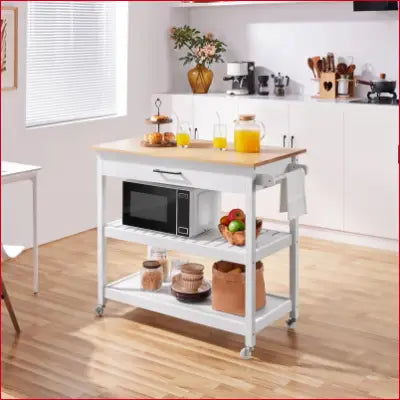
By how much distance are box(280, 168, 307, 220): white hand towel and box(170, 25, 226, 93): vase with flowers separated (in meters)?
2.82

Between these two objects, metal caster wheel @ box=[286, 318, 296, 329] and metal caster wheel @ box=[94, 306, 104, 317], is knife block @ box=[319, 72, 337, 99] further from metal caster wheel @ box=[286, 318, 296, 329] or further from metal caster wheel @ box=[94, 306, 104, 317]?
metal caster wheel @ box=[94, 306, 104, 317]

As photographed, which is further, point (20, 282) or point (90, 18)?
point (90, 18)

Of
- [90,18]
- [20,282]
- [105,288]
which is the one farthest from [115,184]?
[105,288]

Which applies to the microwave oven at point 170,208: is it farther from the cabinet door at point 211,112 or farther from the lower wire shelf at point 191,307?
the cabinet door at point 211,112

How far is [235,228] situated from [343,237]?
7.28 ft

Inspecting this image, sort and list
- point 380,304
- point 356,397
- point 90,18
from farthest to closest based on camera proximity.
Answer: point 90,18
point 380,304
point 356,397

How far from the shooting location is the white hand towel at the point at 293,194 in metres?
3.86

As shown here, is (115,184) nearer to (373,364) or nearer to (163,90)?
(163,90)

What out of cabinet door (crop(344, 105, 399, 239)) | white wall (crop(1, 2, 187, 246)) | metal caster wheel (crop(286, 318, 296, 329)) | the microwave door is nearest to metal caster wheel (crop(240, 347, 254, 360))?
metal caster wheel (crop(286, 318, 296, 329))

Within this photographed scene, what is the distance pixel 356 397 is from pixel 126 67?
376 centimetres

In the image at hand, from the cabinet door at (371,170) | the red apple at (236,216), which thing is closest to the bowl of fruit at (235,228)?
the red apple at (236,216)

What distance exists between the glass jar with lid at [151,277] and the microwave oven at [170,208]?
235 mm

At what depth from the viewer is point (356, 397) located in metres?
3.43

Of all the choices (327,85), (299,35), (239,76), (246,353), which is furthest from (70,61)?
(246,353)
